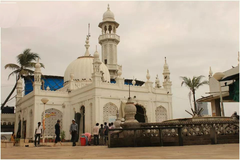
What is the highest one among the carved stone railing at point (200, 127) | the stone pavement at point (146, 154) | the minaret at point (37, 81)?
the minaret at point (37, 81)

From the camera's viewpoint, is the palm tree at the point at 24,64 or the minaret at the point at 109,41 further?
the minaret at the point at 109,41

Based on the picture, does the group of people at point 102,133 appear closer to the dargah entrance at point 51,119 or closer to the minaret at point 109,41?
the dargah entrance at point 51,119

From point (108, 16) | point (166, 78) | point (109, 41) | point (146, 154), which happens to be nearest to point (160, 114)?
point (166, 78)

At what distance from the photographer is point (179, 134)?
33.1 ft

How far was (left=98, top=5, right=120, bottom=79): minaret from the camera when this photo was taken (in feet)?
128

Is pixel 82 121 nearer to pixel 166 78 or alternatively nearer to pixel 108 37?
pixel 166 78

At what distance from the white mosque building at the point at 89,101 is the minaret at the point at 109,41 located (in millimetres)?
6691

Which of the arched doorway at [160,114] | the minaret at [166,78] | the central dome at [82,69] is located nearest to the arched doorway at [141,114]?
the arched doorway at [160,114]

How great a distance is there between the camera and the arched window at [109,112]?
24.2m

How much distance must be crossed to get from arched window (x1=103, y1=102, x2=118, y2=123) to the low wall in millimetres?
13554

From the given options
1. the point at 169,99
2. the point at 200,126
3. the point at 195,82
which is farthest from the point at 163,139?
the point at 195,82

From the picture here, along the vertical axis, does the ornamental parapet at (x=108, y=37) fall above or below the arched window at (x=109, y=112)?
above

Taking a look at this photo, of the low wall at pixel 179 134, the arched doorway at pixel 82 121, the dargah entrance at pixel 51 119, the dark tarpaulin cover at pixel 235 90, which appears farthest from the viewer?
the arched doorway at pixel 82 121

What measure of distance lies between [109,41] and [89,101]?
16289mm
